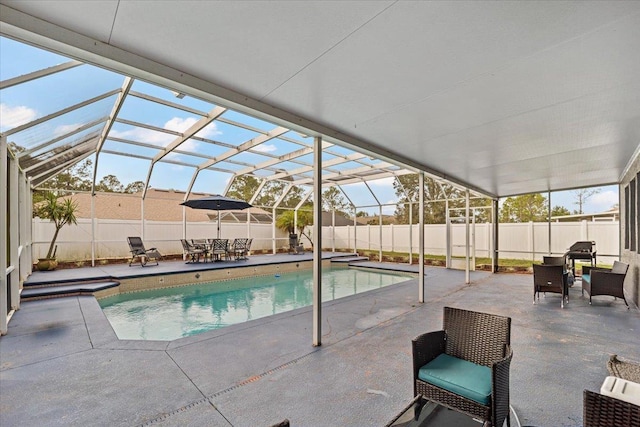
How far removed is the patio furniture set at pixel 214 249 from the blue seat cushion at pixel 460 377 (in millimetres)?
9674

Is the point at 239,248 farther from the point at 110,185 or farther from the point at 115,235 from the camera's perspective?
the point at 110,185

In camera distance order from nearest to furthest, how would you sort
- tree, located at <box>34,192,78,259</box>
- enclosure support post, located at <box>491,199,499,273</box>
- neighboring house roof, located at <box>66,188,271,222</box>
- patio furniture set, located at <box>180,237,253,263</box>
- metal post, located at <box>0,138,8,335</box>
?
metal post, located at <box>0,138,8,335</box> < tree, located at <box>34,192,78,259</box> < neighboring house roof, located at <box>66,188,271,222</box> < enclosure support post, located at <box>491,199,499,273</box> < patio furniture set, located at <box>180,237,253,263</box>

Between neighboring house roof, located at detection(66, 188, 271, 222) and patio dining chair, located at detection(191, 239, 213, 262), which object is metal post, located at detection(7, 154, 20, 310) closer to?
neighboring house roof, located at detection(66, 188, 271, 222)

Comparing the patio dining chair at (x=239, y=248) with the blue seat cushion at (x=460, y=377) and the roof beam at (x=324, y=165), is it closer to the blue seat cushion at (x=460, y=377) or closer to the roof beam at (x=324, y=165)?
the roof beam at (x=324, y=165)

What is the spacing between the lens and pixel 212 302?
698cm

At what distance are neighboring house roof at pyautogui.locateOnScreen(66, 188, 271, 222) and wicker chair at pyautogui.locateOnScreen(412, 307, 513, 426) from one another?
10.6 meters

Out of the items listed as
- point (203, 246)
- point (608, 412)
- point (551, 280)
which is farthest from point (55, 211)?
point (551, 280)

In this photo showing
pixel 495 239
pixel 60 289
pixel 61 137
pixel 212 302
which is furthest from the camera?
pixel 495 239

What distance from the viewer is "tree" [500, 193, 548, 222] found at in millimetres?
14569

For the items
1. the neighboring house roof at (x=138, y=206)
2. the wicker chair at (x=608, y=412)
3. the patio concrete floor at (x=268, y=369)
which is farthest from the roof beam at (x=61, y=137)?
the wicker chair at (x=608, y=412)

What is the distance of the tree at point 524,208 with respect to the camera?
14.6 metres

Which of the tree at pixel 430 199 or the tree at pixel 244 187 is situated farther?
the tree at pixel 244 187

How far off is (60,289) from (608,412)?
8.48 m

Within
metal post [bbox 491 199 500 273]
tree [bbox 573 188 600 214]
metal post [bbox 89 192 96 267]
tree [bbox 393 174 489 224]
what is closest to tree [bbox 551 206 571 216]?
tree [bbox 573 188 600 214]
